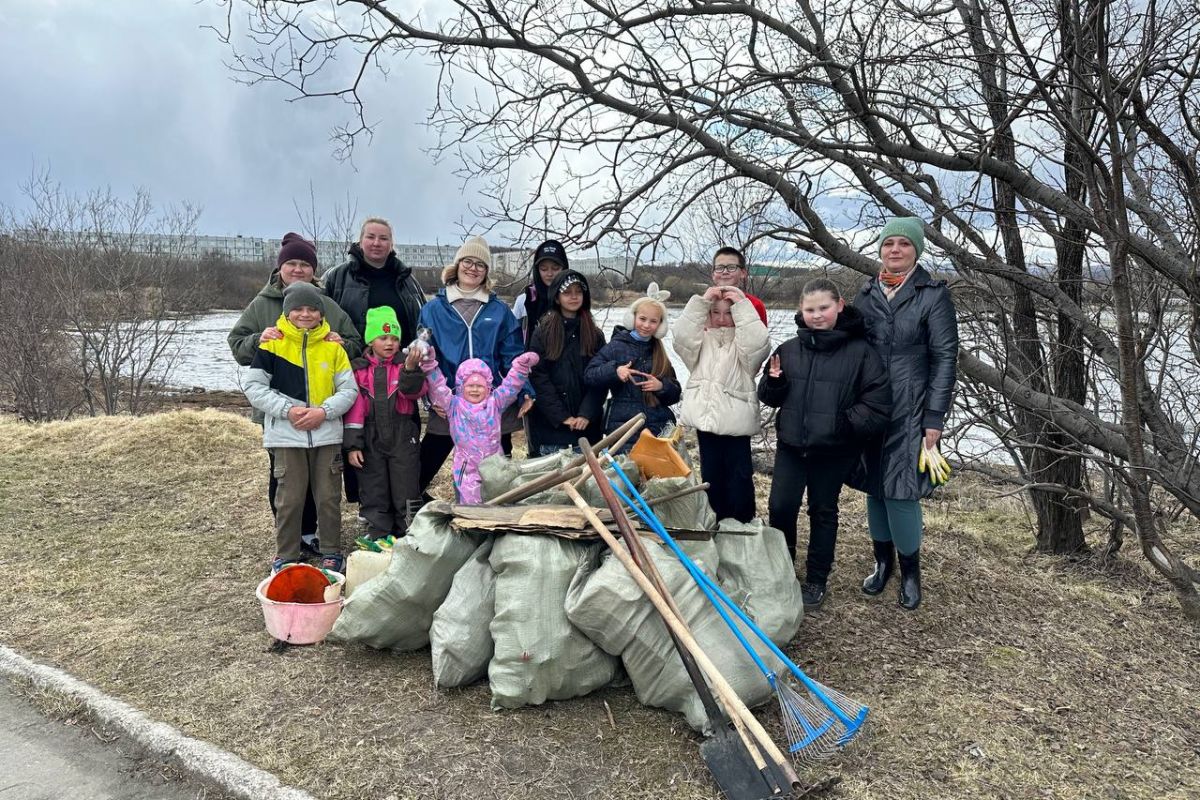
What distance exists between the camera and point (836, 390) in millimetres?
3443

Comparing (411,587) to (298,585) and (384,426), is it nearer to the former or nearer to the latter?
(298,585)

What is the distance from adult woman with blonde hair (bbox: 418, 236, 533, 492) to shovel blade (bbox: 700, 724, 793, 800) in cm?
218

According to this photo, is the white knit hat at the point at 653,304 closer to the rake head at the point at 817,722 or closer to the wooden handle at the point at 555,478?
the wooden handle at the point at 555,478

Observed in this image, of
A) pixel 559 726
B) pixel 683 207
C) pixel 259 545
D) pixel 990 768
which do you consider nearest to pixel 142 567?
pixel 259 545

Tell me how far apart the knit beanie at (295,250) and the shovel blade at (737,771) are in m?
3.30

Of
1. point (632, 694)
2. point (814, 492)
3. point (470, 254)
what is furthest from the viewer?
point (470, 254)

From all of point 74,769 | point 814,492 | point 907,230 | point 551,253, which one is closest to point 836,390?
point 814,492

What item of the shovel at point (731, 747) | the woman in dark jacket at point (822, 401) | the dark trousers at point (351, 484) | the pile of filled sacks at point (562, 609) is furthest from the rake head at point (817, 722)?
the dark trousers at point (351, 484)

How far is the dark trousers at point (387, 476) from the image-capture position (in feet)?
14.3

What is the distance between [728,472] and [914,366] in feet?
3.46

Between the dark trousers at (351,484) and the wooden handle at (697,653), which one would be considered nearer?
the wooden handle at (697,653)

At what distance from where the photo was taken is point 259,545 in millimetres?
Answer: 5113

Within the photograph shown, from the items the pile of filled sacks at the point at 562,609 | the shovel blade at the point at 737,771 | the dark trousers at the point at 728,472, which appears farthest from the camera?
the dark trousers at the point at 728,472

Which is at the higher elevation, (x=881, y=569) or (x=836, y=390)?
(x=836, y=390)
